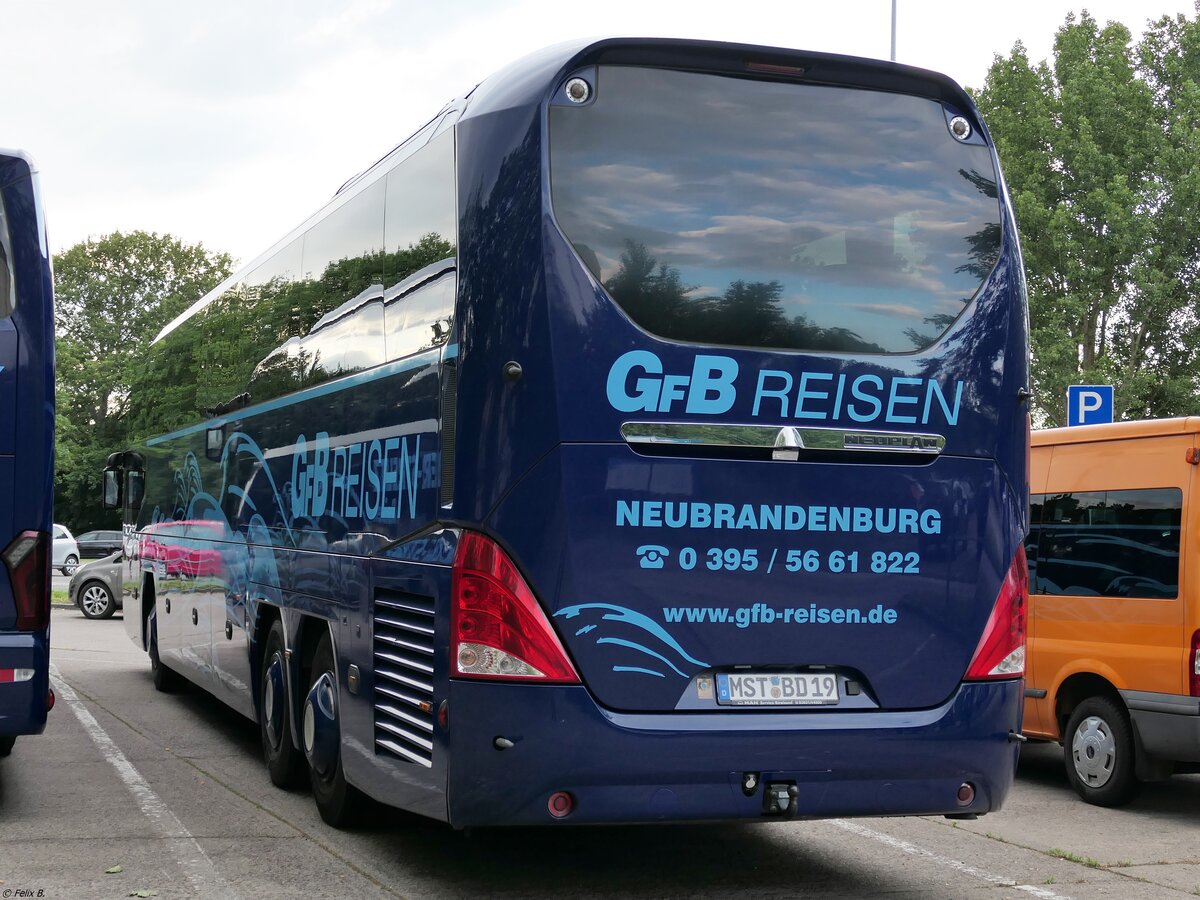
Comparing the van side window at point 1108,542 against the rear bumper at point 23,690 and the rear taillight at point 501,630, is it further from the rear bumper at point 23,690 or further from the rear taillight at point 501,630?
the rear bumper at point 23,690

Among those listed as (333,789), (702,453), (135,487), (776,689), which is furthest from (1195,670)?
(135,487)

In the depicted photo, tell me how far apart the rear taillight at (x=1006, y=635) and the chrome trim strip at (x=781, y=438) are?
67 centimetres

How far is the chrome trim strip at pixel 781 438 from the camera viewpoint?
223 inches

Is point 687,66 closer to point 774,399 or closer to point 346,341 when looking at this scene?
point 774,399

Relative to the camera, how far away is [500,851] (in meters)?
7.27

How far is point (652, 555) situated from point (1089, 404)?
980 centimetres

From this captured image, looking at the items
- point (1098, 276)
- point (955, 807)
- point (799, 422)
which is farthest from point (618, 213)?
point (1098, 276)

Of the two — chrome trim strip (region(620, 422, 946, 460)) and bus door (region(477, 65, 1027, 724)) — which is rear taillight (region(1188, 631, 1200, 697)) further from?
chrome trim strip (region(620, 422, 946, 460))

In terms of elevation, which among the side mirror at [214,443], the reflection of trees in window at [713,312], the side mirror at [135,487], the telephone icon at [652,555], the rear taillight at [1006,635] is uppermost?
the reflection of trees in window at [713,312]

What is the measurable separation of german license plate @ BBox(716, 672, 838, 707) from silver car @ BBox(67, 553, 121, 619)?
23.2 m

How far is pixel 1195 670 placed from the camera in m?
8.84

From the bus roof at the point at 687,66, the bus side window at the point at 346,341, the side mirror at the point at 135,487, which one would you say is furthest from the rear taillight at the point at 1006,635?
the side mirror at the point at 135,487

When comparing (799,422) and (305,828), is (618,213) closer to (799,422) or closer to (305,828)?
(799,422)

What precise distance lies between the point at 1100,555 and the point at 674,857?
162 inches
